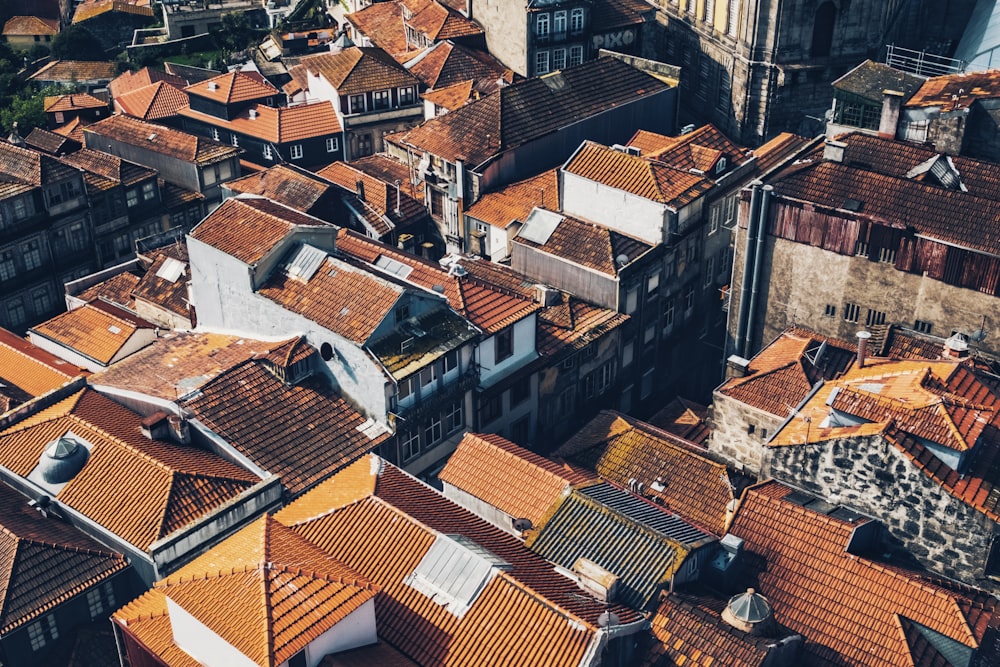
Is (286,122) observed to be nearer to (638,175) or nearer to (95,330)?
(95,330)

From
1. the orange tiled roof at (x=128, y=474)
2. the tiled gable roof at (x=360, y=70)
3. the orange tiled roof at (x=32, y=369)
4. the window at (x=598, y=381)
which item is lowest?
the window at (x=598, y=381)

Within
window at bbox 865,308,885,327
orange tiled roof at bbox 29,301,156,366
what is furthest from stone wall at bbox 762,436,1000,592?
orange tiled roof at bbox 29,301,156,366

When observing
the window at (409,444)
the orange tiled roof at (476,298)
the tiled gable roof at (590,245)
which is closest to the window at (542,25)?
the tiled gable roof at (590,245)

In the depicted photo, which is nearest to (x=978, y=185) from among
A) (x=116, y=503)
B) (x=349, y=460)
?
(x=349, y=460)

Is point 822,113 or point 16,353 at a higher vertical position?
point 822,113

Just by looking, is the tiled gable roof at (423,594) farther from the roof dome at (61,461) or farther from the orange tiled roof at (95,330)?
the orange tiled roof at (95,330)

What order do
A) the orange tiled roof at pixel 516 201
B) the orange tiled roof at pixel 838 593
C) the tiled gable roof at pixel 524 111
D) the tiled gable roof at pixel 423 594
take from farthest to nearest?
1. the tiled gable roof at pixel 524 111
2. the orange tiled roof at pixel 516 201
3. the orange tiled roof at pixel 838 593
4. the tiled gable roof at pixel 423 594

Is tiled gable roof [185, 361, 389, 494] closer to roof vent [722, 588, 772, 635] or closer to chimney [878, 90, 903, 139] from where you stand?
roof vent [722, 588, 772, 635]

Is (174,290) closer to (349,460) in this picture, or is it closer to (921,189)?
(349,460)
